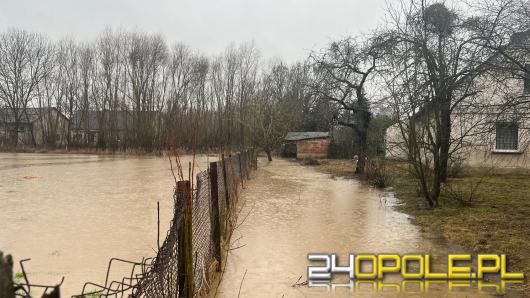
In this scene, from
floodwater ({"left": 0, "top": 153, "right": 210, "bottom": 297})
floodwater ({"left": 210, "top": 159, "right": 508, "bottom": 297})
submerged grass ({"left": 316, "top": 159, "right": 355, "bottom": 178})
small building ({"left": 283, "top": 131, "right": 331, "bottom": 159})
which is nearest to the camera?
floodwater ({"left": 210, "top": 159, "right": 508, "bottom": 297})

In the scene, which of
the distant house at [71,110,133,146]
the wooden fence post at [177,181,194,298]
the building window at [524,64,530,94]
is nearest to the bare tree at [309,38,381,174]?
the building window at [524,64,530,94]

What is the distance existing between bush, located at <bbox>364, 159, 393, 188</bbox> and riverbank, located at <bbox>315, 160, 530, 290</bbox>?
0.76 m

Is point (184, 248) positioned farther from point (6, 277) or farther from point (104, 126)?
point (104, 126)

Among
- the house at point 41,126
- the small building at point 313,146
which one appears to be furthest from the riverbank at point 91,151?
the small building at point 313,146

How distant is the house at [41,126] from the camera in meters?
51.5

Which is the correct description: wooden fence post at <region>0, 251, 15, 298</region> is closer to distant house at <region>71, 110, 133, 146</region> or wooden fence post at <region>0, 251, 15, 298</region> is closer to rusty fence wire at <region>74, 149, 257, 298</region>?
rusty fence wire at <region>74, 149, 257, 298</region>

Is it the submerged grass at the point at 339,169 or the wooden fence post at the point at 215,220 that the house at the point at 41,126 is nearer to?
the submerged grass at the point at 339,169

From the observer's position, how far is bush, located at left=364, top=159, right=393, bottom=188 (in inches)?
705

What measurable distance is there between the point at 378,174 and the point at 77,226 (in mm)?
12645

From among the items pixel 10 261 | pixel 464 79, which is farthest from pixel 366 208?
pixel 10 261

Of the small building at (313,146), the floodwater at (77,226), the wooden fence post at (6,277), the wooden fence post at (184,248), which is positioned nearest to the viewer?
the wooden fence post at (6,277)

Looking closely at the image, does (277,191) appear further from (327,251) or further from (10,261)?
(10,261)

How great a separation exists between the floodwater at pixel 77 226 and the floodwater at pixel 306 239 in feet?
6.14

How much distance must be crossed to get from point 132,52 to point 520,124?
48.2 metres
